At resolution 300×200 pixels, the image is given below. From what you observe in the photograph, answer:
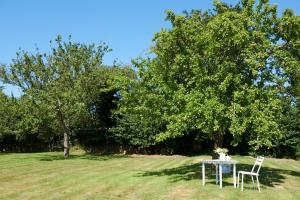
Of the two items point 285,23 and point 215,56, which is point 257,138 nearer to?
point 215,56

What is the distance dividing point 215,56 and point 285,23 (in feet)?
10.6

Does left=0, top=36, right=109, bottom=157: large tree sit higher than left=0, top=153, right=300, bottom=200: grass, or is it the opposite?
left=0, top=36, right=109, bottom=157: large tree

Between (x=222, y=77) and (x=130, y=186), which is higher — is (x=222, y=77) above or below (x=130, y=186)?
above

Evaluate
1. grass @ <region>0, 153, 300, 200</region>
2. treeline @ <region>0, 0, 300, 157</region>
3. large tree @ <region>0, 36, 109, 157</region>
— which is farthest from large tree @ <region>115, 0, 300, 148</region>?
large tree @ <region>0, 36, 109, 157</region>

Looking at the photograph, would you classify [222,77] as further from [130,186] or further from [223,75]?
[130,186]

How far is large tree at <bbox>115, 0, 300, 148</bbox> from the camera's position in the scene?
1612 centimetres

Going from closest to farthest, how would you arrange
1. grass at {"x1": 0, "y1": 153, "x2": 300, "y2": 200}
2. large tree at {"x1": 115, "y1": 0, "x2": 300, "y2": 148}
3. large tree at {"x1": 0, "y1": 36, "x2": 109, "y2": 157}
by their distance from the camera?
grass at {"x1": 0, "y1": 153, "x2": 300, "y2": 200} < large tree at {"x1": 115, "y1": 0, "x2": 300, "y2": 148} < large tree at {"x1": 0, "y1": 36, "x2": 109, "y2": 157}

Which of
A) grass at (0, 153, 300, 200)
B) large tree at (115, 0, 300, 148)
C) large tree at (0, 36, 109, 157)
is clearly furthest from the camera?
large tree at (0, 36, 109, 157)

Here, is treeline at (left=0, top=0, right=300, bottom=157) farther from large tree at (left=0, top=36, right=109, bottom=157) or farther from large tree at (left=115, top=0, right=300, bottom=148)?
large tree at (left=0, top=36, right=109, bottom=157)

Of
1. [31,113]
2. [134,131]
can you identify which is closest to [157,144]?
[134,131]

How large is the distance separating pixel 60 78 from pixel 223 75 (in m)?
18.0

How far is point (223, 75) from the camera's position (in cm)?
1700

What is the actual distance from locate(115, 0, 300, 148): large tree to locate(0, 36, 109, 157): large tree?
1254 cm

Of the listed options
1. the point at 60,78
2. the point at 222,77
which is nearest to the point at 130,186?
the point at 222,77
